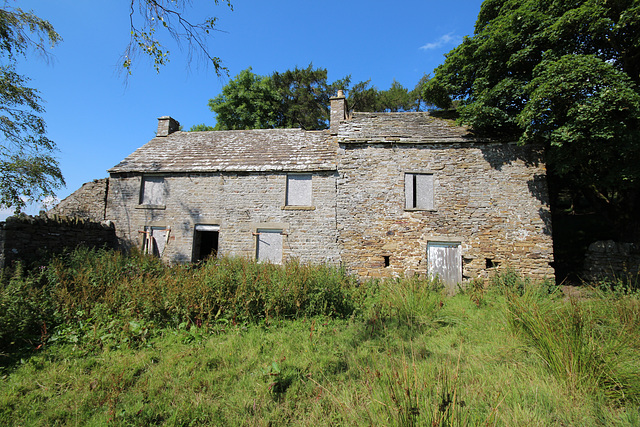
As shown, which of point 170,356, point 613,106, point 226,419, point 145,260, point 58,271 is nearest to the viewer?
point 226,419

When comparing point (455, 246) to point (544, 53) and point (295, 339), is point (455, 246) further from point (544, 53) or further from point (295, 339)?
point (295, 339)

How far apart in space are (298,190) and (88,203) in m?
10.1

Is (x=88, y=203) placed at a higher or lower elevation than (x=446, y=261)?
higher

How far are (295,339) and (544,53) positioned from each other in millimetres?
11389

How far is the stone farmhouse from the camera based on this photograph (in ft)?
35.1

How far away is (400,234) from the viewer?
11.1 m

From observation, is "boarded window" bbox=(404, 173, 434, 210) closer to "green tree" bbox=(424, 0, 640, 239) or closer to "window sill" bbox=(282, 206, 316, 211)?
"green tree" bbox=(424, 0, 640, 239)

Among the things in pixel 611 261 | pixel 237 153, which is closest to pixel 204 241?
pixel 237 153

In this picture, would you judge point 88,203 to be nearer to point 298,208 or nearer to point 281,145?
point 281,145

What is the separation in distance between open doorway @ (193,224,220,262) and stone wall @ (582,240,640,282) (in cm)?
1414

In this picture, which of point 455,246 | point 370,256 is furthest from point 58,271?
point 455,246

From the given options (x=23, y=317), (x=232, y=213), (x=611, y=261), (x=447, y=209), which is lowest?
(x=23, y=317)

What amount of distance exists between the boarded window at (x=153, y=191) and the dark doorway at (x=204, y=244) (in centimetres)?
228

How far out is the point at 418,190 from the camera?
448 inches
